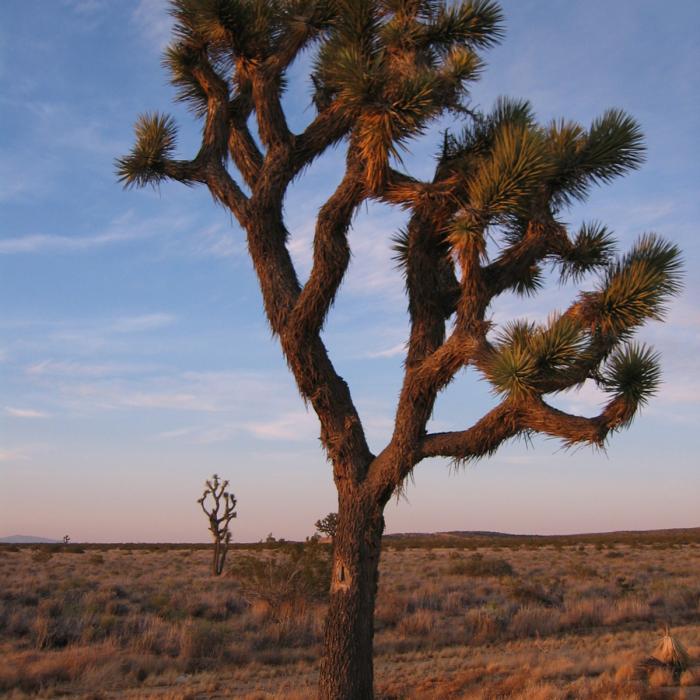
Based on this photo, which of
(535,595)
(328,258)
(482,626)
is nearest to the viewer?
(328,258)

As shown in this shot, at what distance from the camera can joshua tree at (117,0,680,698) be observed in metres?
6.84

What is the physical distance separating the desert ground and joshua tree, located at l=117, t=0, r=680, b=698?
2935 mm

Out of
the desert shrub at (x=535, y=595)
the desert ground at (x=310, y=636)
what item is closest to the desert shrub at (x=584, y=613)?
the desert ground at (x=310, y=636)

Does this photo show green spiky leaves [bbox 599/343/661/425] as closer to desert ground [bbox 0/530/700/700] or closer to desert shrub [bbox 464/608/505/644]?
desert ground [bbox 0/530/700/700]

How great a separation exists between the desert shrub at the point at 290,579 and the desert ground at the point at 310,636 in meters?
0.03

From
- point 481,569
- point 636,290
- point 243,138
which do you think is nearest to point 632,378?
point 636,290

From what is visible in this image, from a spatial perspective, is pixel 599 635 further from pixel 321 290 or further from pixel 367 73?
pixel 367 73

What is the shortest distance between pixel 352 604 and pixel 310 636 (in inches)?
256

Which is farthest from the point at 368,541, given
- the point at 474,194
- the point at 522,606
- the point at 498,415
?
the point at 522,606

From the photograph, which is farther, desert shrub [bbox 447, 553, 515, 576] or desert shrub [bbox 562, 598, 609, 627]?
desert shrub [bbox 447, 553, 515, 576]

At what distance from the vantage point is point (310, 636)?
13102 mm

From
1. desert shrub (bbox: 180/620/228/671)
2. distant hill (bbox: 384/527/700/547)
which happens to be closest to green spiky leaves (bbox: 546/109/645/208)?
desert shrub (bbox: 180/620/228/671)

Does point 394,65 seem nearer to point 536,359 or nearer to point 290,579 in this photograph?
point 536,359

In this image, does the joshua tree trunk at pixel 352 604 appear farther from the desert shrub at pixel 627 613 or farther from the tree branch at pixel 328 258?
the desert shrub at pixel 627 613
